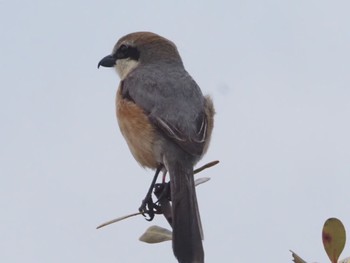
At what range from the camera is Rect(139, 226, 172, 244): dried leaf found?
2182mm

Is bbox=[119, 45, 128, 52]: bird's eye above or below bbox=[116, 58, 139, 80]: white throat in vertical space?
above

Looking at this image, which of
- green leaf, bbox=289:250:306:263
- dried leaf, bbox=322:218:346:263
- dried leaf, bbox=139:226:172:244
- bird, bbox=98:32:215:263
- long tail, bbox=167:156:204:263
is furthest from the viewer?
bird, bbox=98:32:215:263

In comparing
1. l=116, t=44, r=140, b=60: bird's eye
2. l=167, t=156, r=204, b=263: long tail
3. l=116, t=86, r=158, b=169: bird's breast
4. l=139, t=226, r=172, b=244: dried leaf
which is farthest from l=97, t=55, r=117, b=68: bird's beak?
l=139, t=226, r=172, b=244: dried leaf

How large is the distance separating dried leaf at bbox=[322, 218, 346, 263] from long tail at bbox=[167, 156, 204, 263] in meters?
0.64

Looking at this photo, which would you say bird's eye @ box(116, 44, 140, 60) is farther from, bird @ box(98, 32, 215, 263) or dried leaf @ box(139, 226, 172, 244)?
dried leaf @ box(139, 226, 172, 244)

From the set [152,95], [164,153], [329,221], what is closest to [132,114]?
[152,95]

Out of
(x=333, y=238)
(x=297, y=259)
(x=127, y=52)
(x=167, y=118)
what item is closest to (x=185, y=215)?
(x=167, y=118)

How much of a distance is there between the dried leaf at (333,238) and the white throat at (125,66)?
13.7 feet

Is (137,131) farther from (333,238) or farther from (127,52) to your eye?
(333,238)

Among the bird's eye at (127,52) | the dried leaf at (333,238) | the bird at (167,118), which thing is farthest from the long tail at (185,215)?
the bird's eye at (127,52)

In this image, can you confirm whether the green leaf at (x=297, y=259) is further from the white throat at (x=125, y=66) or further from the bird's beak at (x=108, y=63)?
the bird's beak at (x=108, y=63)

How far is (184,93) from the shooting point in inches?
198

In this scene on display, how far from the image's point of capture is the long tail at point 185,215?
2855mm

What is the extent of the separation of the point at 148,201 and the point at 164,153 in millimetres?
553
